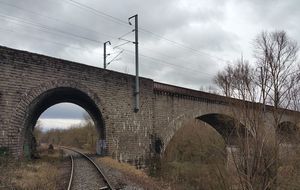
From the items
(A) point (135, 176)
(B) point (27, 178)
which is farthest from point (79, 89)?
(B) point (27, 178)

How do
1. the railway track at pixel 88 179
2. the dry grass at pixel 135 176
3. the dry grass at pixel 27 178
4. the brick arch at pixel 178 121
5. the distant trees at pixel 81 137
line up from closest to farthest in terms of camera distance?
1. the dry grass at pixel 27 178
2. the railway track at pixel 88 179
3. the dry grass at pixel 135 176
4. the brick arch at pixel 178 121
5. the distant trees at pixel 81 137

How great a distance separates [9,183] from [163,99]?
40.2 ft

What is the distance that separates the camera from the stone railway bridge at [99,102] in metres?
11.6

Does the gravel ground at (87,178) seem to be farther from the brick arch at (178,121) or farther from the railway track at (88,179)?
the brick arch at (178,121)

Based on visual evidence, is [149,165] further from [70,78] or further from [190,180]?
[70,78]

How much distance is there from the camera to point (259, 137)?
9422 mm

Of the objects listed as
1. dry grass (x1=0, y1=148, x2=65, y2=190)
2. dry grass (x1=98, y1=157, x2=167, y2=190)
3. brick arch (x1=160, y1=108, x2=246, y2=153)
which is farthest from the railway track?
brick arch (x1=160, y1=108, x2=246, y2=153)

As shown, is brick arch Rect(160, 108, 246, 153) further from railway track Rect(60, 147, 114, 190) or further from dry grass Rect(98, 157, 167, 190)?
railway track Rect(60, 147, 114, 190)

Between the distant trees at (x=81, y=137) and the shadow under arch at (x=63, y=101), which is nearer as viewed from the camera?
the shadow under arch at (x=63, y=101)

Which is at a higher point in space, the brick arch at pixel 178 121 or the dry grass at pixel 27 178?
the brick arch at pixel 178 121

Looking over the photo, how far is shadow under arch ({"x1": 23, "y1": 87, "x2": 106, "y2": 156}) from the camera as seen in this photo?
1389 cm

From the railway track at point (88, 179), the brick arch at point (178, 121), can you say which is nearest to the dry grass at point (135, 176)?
the railway track at point (88, 179)

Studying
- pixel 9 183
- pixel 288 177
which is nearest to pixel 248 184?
pixel 288 177

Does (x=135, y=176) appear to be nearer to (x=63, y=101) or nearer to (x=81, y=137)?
(x=63, y=101)
